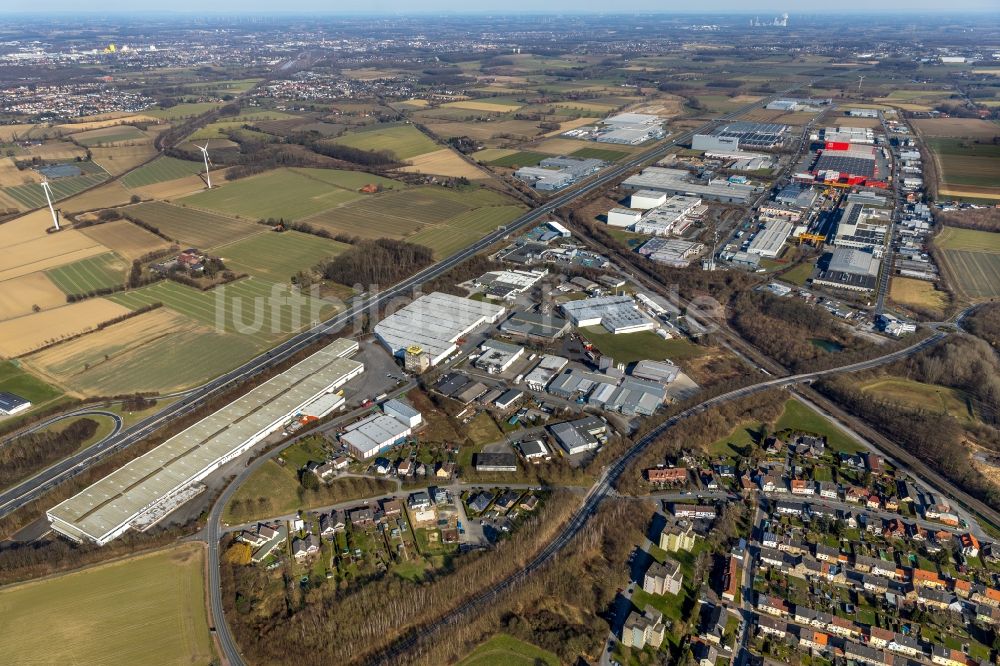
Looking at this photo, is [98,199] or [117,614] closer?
[117,614]

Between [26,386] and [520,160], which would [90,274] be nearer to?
[26,386]

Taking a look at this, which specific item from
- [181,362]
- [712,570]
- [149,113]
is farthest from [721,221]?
[149,113]

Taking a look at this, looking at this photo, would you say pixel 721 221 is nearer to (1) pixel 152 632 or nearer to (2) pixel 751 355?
(2) pixel 751 355

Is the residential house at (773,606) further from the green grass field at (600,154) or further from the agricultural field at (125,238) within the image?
the green grass field at (600,154)

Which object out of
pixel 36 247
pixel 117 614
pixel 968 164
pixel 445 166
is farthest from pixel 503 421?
pixel 968 164

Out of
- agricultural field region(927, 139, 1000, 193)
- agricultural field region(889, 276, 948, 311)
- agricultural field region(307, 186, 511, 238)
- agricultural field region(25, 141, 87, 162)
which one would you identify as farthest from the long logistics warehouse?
agricultural field region(927, 139, 1000, 193)

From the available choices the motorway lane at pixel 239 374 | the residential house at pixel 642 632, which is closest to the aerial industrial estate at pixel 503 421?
the residential house at pixel 642 632

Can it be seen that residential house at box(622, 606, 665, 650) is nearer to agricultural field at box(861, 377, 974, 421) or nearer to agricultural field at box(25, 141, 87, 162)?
agricultural field at box(861, 377, 974, 421)
